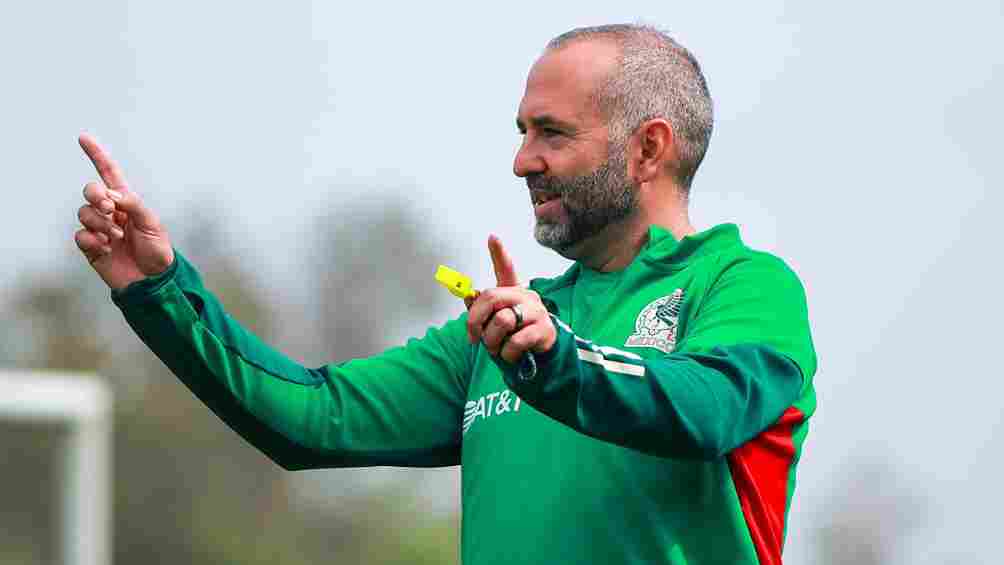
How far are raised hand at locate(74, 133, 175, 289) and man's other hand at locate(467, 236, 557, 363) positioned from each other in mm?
752

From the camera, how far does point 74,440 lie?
13.2 m

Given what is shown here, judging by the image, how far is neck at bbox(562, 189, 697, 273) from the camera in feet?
11.5

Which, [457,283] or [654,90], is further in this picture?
[654,90]

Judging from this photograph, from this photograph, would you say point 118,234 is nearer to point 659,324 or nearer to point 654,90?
point 659,324

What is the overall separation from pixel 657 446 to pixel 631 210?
0.80 metres

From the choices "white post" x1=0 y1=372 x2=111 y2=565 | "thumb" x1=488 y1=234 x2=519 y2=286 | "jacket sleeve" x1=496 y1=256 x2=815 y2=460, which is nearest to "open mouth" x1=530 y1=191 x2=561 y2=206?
"jacket sleeve" x1=496 y1=256 x2=815 y2=460

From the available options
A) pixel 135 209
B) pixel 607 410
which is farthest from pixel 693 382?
pixel 135 209

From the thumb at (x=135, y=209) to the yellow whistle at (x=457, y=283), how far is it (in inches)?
26.7

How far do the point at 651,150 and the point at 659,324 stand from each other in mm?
442

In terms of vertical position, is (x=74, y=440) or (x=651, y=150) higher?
(x=651, y=150)

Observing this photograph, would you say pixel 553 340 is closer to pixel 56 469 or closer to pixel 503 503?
pixel 503 503

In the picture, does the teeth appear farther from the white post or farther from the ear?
the white post

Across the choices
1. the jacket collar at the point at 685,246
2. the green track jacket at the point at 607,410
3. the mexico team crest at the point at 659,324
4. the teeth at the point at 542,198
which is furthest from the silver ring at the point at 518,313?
the teeth at the point at 542,198

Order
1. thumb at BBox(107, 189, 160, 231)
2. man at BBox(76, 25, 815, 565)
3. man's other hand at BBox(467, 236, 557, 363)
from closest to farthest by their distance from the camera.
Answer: man's other hand at BBox(467, 236, 557, 363) < man at BBox(76, 25, 815, 565) < thumb at BBox(107, 189, 160, 231)
